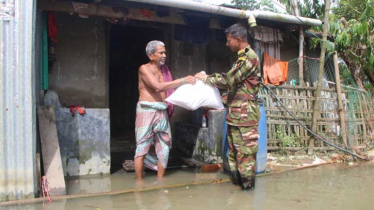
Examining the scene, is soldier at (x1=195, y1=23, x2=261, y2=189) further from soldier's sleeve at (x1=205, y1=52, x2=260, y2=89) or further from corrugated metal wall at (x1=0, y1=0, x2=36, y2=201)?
corrugated metal wall at (x1=0, y1=0, x2=36, y2=201)

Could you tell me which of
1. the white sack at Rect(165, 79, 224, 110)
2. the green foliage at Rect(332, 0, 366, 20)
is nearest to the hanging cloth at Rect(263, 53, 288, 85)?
the white sack at Rect(165, 79, 224, 110)

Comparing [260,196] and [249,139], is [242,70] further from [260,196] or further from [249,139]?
[260,196]

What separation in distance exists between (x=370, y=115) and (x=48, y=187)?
18.8 feet

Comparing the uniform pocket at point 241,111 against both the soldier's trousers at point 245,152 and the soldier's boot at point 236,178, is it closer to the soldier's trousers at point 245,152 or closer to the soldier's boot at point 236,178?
the soldier's trousers at point 245,152

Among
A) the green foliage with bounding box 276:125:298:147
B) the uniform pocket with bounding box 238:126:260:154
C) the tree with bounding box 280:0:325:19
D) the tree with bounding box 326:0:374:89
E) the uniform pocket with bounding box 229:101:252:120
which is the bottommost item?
the green foliage with bounding box 276:125:298:147

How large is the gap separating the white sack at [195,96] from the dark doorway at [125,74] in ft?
16.4

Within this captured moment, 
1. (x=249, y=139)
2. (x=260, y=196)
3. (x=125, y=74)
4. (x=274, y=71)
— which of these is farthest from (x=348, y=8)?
(x=260, y=196)

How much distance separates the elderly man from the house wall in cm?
215

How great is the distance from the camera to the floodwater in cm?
298

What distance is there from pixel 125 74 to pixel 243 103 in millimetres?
7403

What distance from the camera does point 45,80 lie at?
4.64 meters

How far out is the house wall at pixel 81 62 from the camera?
222 inches

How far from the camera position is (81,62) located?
580cm

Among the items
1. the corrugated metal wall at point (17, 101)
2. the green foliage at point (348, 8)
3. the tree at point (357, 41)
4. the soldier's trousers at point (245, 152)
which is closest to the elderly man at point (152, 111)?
the soldier's trousers at point (245, 152)
